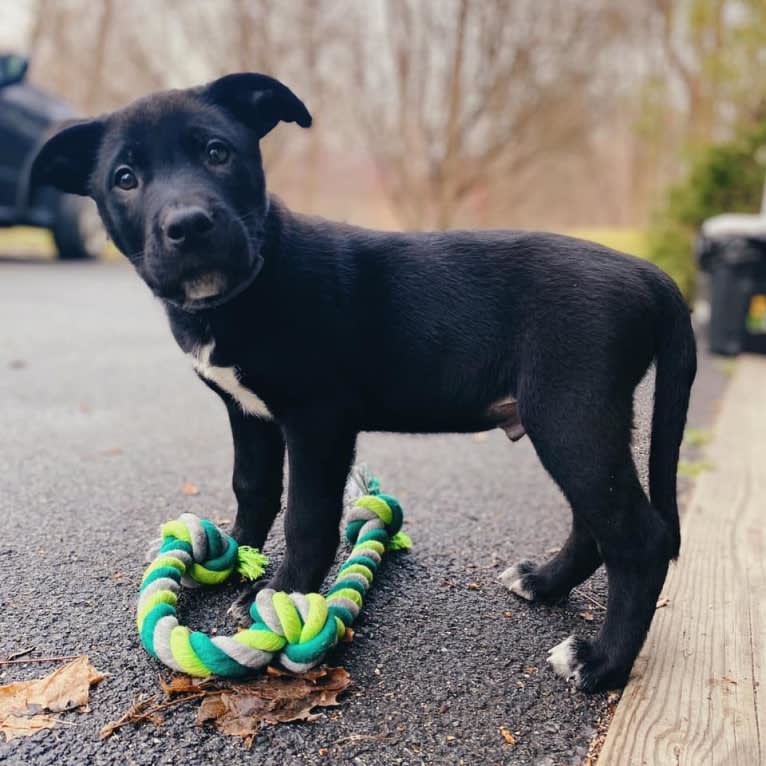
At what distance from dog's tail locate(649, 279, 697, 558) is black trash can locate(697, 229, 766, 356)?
5.02 metres

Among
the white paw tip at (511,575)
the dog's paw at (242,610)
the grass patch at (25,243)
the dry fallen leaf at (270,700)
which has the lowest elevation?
the grass patch at (25,243)

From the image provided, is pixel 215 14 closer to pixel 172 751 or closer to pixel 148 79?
pixel 148 79

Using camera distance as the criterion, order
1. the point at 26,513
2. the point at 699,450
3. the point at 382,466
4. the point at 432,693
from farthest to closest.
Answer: the point at 699,450, the point at 382,466, the point at 26,513, the point at 432,693

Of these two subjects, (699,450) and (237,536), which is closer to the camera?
(237,536)

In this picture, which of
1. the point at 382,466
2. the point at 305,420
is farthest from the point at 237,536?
the point at 382,466

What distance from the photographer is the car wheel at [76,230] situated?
1066 cm

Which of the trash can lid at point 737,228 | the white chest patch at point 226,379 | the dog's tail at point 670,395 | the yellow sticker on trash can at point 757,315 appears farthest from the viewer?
the yellow sticker on trash can at point 757,315

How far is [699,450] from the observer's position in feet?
13.1

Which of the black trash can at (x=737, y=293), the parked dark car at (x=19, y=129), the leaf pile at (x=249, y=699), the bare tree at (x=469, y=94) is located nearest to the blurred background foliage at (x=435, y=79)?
the bare tree at (x=469, y=94)

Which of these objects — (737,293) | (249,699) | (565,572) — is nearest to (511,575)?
(565,572)

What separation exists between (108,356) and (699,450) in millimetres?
→ 4178

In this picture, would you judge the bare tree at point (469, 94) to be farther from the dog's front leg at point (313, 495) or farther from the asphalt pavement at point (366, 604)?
the dog's front leg at point (313, 495)

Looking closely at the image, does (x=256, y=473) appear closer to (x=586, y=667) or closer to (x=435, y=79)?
(x=586, y=667)

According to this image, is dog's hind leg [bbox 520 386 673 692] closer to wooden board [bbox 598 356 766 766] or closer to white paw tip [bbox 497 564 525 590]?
wooden board [bbox 598 356 766 766]
